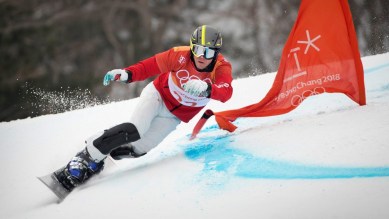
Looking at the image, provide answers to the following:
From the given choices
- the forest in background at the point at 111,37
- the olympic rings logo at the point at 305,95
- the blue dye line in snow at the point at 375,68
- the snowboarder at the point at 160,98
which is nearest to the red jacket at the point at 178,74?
the snowboarder at the point at 160,98

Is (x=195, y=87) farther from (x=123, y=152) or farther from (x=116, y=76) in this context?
(x=123, y=152)

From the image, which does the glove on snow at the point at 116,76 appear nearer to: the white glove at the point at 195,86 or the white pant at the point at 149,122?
the white pant at the point at 149,122

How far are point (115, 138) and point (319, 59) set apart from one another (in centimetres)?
158

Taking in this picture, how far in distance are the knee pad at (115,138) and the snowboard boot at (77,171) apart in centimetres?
14

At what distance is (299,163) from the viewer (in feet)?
8.29

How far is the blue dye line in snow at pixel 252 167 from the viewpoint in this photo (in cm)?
225

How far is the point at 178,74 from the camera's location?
3.25 m

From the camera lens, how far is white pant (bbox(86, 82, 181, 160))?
309cm

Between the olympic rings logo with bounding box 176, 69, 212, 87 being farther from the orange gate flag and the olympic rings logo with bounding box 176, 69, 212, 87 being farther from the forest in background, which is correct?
the forest in background

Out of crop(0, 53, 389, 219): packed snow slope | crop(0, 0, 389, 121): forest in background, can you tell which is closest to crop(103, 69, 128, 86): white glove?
crop(0, 53, 389, 219): packed snow slope

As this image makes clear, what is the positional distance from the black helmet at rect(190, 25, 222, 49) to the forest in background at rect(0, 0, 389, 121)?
1037 cm

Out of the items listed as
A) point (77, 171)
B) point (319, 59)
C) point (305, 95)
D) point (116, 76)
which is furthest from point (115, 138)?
point (319, 59)

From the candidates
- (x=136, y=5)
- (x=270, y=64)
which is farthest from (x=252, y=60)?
(x=136, y=5)

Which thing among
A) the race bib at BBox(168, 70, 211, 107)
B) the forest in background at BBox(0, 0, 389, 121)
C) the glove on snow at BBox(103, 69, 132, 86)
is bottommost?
the forest in background at BBox(0, 0, 389, 121)
